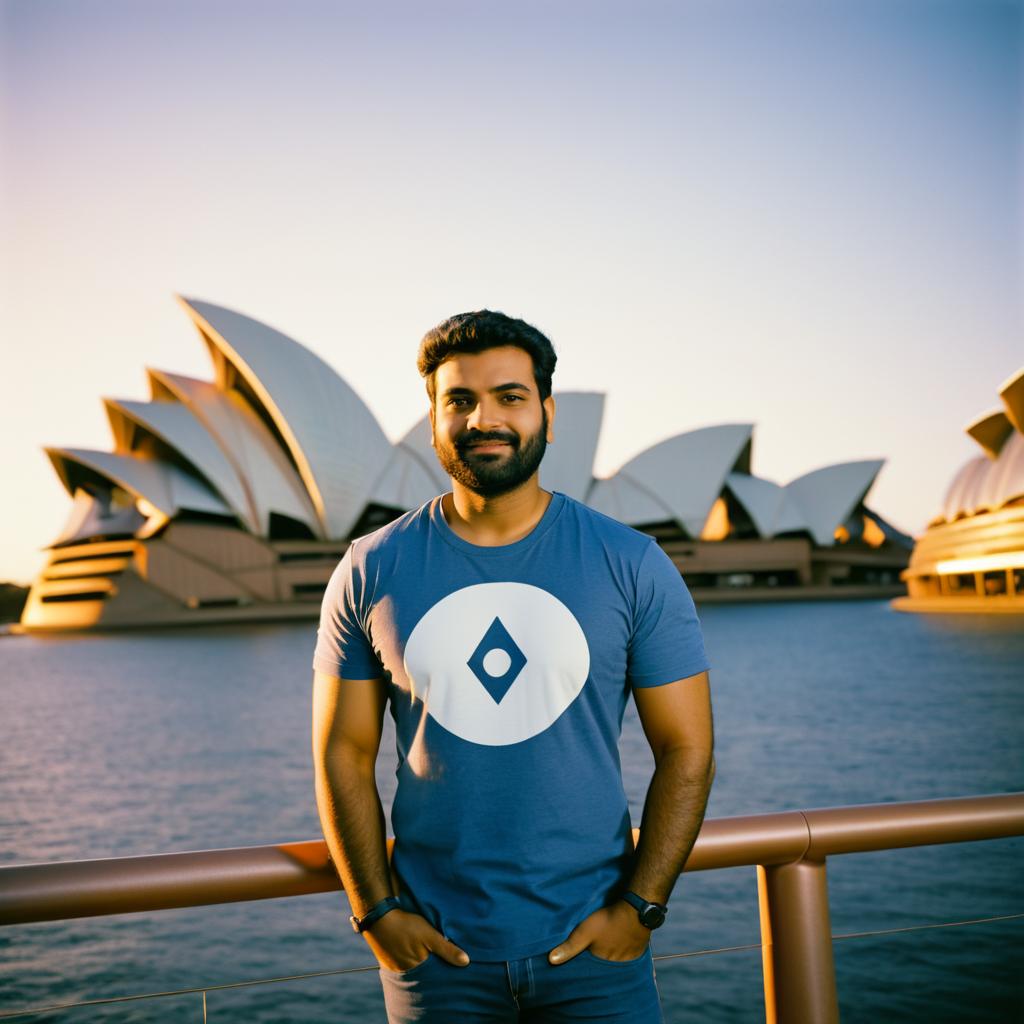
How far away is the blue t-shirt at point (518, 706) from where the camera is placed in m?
1.40

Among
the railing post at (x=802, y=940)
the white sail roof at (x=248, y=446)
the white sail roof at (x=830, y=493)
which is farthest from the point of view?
the white sail roof at (x=830, y=493)

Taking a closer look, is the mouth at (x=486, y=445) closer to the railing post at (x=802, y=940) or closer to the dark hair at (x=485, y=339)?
the dark hair at (x=485, y=339)

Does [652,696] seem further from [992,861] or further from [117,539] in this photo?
[117,539]

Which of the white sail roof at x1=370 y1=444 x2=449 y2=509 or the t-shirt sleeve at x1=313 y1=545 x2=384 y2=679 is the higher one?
the white sail roof at x1=370 y1=444 x2=449 y2=509

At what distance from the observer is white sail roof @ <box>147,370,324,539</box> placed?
3809 centimetres

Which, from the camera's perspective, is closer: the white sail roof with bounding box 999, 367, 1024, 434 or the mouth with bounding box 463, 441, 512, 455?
the mouth with bounding box 463, 441, 512, 455

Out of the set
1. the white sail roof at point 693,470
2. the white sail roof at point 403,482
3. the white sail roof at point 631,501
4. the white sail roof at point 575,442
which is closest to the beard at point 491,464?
the white sail roof at point 403,482

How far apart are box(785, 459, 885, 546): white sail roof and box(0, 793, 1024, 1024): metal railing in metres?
54.0

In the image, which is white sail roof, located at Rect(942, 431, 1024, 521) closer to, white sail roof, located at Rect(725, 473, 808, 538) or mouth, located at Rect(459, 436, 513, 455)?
white sail roof, located at Rect(725, 473, 808, 538)

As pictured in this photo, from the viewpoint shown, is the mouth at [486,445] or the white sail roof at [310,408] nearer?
the mouth at [486,445]

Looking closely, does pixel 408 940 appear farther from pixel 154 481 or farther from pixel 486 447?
pixel 154 481

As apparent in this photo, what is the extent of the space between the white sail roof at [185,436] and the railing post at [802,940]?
38768mm

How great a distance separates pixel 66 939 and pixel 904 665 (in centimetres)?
1702

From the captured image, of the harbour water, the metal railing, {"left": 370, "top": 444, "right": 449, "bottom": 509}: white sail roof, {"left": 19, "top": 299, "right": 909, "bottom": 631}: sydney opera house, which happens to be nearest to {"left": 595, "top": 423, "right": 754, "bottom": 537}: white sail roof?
{"left": 19, "top": 299, "right": 909, "bottom": 631}: sydney opera house
